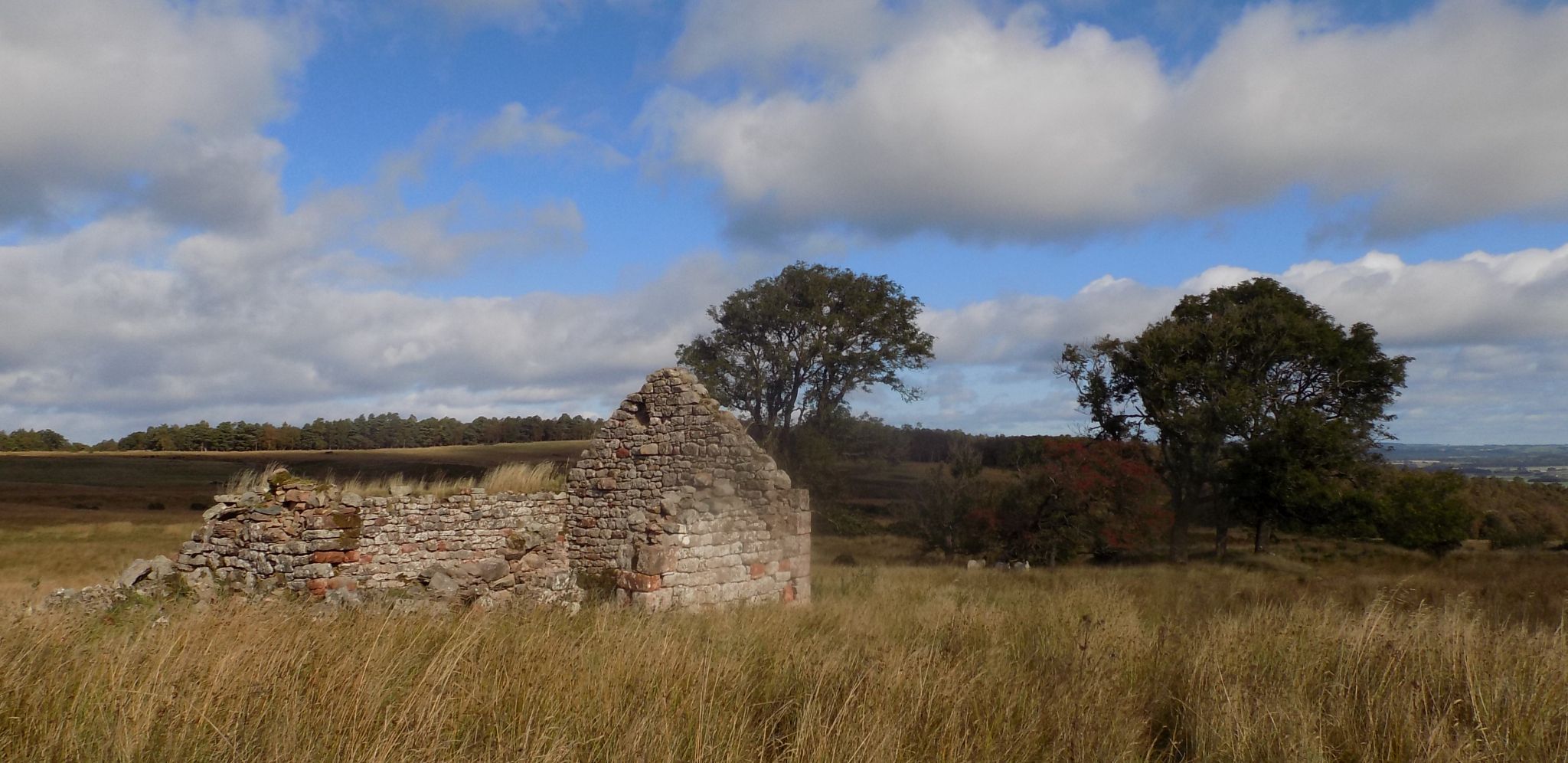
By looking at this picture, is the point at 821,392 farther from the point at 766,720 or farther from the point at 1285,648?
the point at 766,720

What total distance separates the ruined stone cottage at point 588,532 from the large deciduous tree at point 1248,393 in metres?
16.7

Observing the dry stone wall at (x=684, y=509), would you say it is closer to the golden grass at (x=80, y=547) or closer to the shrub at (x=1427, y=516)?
the golden grass at (x=80, y=547)

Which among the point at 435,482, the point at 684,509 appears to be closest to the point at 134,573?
the point at 435,482

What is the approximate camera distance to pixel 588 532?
42.8ft

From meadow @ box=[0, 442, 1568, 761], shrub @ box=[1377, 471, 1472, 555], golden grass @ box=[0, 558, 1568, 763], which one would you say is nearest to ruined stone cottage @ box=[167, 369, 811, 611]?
meadow @ box=[0, 442, 1568, 761]

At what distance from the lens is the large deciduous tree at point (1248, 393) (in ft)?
75.8

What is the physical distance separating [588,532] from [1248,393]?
1877cm

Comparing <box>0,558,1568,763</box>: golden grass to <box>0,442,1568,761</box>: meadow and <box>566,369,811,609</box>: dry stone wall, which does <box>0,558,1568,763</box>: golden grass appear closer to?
<box>0,442,1568,761</box>: meadow

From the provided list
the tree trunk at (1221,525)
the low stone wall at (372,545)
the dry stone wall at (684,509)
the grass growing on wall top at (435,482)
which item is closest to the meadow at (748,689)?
the low stone wall at (372,545)

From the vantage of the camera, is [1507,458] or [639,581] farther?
[1507,458]

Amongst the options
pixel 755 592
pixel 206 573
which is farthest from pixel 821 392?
pixel 206 573

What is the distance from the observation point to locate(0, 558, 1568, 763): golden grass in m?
3.21

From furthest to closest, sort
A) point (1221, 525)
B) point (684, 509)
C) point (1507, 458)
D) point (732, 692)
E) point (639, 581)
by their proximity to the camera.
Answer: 1. point (1507, 458)
2. point (1221, 525)
3. point (684, 509)
4. point (639, 581)
5. point (732, 692)

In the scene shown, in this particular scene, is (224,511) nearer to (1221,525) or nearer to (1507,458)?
(1221,525)
